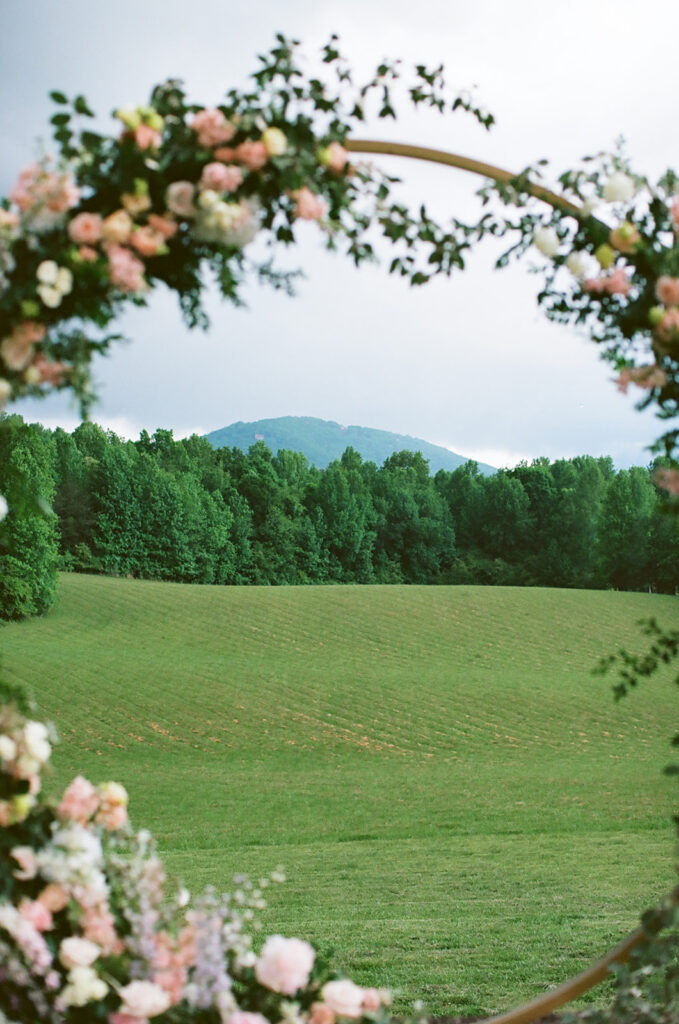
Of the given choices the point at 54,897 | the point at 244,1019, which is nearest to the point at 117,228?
the point at 54,897

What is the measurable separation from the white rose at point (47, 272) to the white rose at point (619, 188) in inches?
61.3

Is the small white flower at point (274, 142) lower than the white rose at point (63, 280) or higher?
higher

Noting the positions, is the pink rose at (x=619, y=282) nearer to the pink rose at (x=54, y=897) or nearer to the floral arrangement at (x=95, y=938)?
the floral arrangement at (x=95, y=938)

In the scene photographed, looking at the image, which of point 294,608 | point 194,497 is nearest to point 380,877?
point 294,608

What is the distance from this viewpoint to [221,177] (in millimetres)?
2125

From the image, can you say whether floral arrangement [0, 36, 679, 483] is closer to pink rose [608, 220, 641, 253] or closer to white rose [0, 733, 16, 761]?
pink rose [608, 220, 641, 253]

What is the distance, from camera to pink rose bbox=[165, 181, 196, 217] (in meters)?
2.13

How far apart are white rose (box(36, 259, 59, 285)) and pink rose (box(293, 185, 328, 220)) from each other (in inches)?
24.7

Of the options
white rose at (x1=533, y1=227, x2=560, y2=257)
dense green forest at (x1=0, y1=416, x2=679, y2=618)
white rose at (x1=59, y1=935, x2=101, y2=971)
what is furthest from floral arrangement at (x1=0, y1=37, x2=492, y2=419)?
dense green forest at (x1=0, y1=416, x2=679, y2=618)

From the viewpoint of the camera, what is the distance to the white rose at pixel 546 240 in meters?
2.66

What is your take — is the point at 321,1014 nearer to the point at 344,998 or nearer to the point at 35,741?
the point at 344,998

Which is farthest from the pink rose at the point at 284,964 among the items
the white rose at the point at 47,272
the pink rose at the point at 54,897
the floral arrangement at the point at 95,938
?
the white rose at the point at 47,272

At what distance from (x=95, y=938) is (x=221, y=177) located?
181cm

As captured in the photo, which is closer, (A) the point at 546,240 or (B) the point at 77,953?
(B) the point at 77,953
